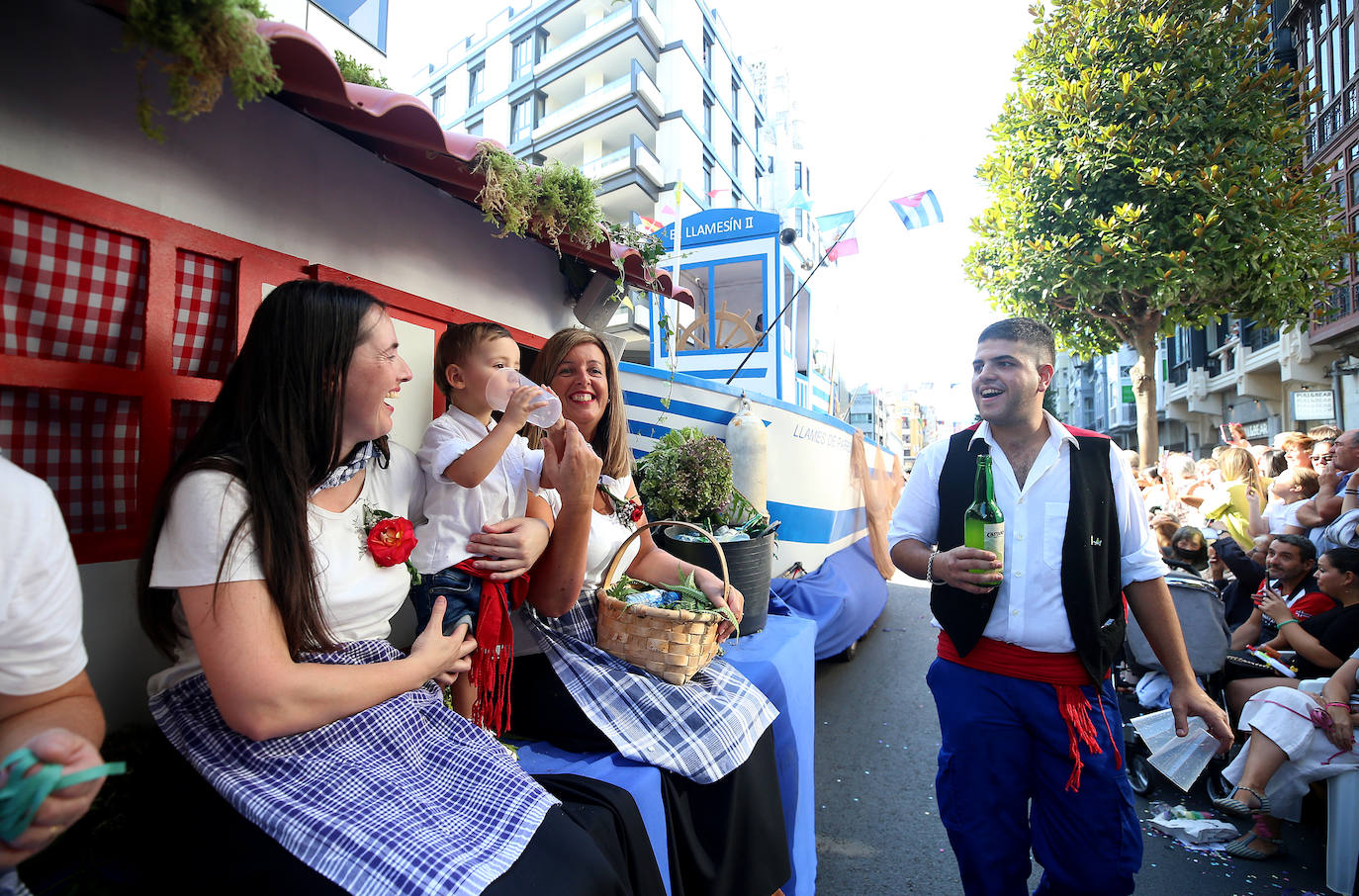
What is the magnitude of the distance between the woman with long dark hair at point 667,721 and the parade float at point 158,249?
0.52 m

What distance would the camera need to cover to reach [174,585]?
4.17 feet

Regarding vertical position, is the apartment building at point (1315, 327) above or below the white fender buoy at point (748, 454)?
above

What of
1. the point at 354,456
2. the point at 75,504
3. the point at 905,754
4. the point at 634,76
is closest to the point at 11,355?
the point at 75,504

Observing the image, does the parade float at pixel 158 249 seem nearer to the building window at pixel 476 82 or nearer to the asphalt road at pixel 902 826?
Result: the asphalt road at pixel 902 826

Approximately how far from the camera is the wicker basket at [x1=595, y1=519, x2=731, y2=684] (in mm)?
2137

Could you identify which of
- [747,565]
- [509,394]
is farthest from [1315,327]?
[509,394]

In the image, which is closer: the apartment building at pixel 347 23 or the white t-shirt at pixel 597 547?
the white t-shirt at pixel 597 547

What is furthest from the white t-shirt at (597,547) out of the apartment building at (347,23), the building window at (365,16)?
the building window at (365,16)

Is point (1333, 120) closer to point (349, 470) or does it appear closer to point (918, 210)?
point (918, 210)

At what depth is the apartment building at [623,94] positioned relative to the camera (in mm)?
22156

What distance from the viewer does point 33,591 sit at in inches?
40.7

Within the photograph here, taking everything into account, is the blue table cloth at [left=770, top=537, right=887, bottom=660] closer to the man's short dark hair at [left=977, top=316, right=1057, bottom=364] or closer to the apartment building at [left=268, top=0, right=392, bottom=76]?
the man's short dark hair at [left=977, top=316, right=1057, bottom=364]

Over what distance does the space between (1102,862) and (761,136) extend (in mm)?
34666

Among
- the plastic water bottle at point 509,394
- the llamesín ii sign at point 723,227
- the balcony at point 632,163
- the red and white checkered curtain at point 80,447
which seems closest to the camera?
the red and white checkered curtain at point 80,447
